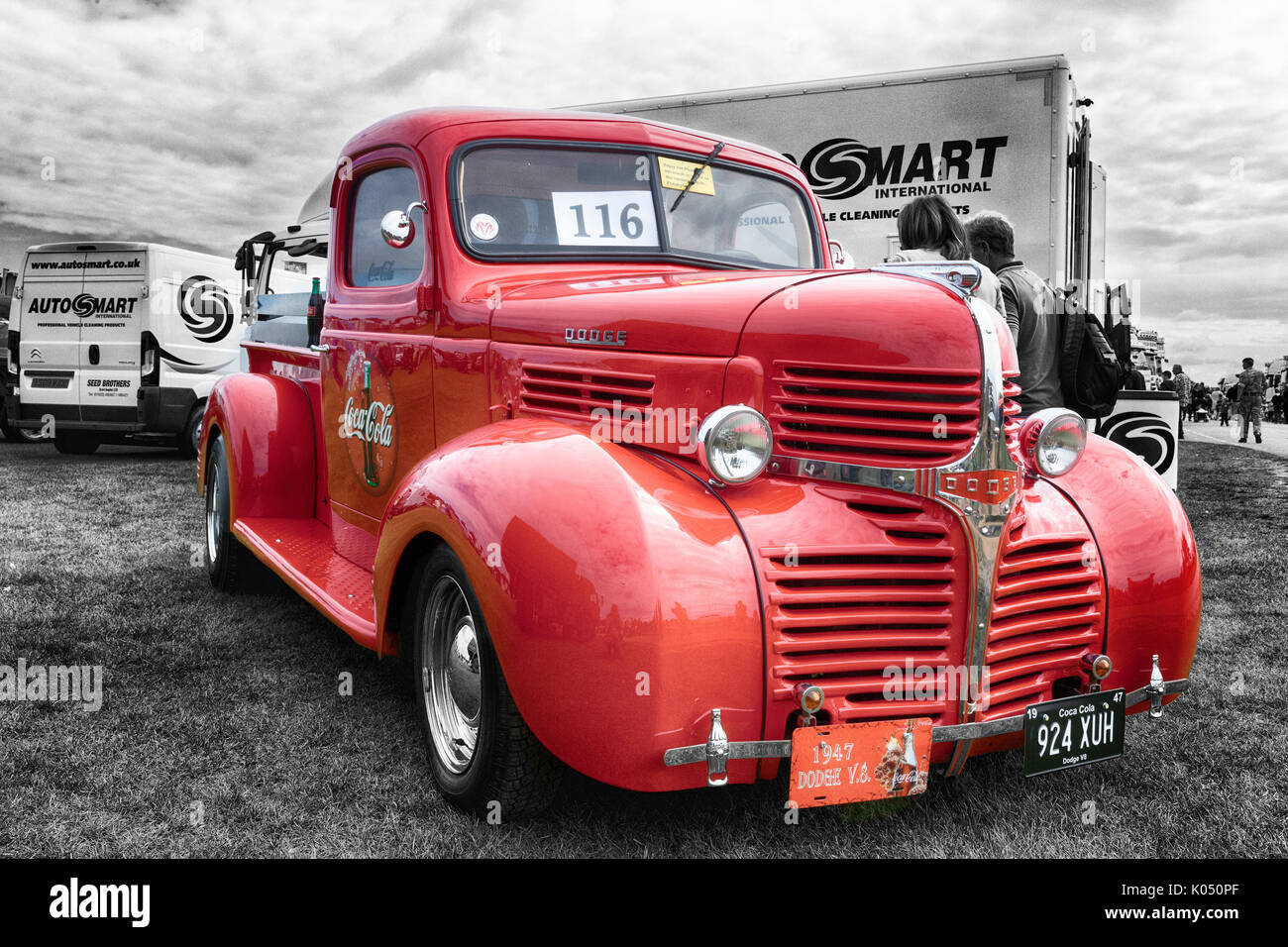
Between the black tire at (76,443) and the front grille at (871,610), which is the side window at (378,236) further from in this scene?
the black tire at (76,443)

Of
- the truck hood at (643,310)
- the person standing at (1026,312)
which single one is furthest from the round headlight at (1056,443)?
the person standing at (1026,312)

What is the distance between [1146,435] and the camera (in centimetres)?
679

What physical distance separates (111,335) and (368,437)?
8.74 m

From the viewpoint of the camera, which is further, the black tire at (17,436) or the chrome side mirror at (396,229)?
the black tire at (17,436)

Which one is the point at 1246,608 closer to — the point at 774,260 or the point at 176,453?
the point at 774,260

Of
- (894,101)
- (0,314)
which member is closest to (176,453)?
(0,314)

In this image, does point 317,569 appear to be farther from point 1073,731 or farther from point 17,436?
point 17,436

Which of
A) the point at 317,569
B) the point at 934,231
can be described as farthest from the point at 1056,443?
the point at 317,569

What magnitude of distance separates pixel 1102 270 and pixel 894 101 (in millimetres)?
3224

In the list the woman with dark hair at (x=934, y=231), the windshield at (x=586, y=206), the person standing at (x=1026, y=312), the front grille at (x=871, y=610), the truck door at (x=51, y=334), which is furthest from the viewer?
the truck door at (x=51, y=334)

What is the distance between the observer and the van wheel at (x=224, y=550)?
5.02 m

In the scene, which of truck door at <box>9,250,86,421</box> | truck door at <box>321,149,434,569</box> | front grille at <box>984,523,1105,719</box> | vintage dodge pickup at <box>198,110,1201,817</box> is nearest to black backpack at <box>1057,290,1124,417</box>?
vintage dodge pickup at <box>198,110,1201,817</box>

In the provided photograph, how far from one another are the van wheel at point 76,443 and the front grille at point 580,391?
1071 cm

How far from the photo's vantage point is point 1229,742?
3.36 m
